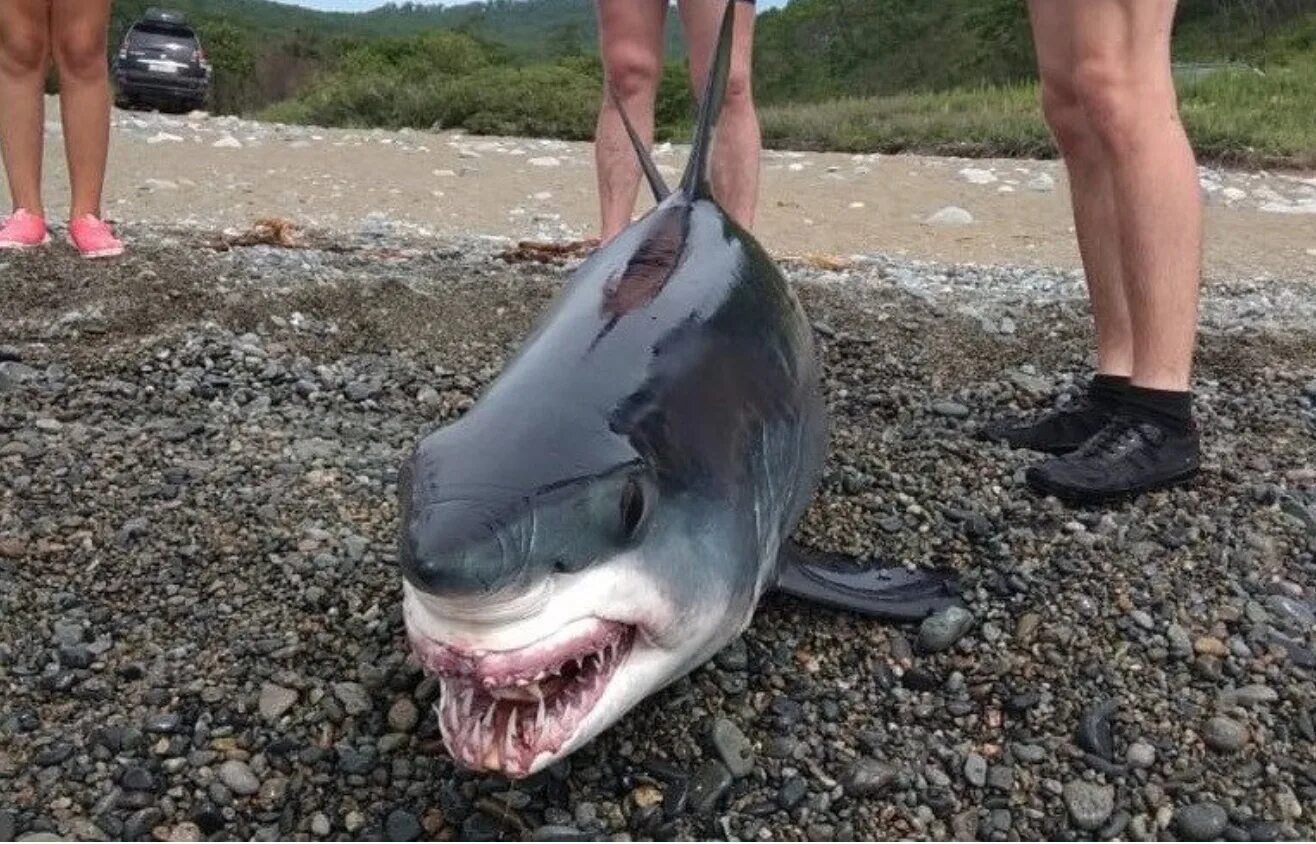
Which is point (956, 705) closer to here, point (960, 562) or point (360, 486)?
point (960, 562)

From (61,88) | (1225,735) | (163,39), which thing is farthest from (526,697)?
(163,39)

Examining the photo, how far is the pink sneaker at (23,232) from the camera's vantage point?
3.93 meters

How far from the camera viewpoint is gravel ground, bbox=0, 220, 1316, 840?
64.9 inches

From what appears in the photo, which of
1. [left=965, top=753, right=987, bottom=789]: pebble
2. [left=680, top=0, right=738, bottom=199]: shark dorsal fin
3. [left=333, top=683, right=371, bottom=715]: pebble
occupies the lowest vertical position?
[left=333, top=683, right=371, bottom=715]: pebble

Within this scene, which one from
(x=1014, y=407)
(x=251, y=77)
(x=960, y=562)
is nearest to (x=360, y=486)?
(x=960, y=562)

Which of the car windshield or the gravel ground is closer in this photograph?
the gravel ground

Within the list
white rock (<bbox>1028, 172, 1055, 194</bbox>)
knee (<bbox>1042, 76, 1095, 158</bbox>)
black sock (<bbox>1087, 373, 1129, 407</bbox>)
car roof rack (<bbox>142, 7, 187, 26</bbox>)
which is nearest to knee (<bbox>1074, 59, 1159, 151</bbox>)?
knee (<bbox>1042, 76, 1095, 158</bbox>)

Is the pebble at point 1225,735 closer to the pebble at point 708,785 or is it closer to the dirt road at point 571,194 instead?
the pebble at point 708,785

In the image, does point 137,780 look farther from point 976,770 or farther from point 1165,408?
point 1165,408

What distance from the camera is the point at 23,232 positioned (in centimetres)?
395

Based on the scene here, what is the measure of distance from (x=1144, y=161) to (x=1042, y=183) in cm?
615

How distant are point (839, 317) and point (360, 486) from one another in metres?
1.71

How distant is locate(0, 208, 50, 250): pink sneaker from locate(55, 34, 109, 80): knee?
0.46 m

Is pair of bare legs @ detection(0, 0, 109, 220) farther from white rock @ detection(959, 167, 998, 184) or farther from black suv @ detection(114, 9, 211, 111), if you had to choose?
black suv @ detection(114, 9, 211, 111)
